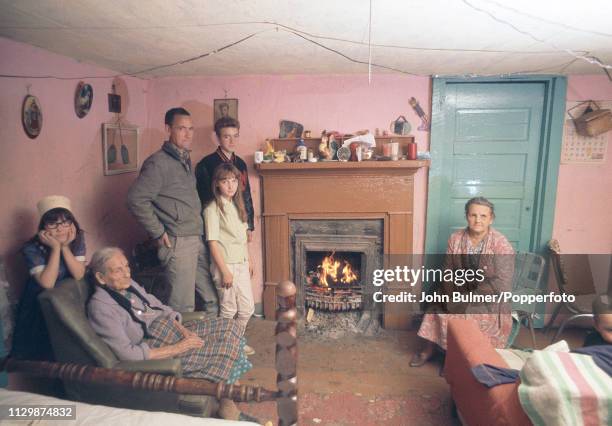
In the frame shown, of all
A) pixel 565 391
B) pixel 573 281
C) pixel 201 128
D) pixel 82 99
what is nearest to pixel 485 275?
pixel 573 281

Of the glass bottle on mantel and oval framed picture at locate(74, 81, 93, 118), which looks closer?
oval framed picture at locate(74, 81, 93, 118)

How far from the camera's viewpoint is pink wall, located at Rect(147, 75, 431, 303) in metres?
3.35

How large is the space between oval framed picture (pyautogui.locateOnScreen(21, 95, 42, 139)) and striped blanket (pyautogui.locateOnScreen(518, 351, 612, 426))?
2669 millimetres

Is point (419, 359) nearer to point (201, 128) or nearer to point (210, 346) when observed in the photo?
point (210, 346)

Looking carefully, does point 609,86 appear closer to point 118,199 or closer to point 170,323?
point 170,323

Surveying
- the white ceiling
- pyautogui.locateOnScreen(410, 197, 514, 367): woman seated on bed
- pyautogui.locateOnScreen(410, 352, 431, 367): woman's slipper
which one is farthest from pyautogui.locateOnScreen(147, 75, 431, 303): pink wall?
pyautogui.locateOnScreen(410, 352, 431, 367): woman's slipper

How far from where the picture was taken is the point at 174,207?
8.64 feet

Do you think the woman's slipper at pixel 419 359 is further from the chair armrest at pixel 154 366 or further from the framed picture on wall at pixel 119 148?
the framed picture on wall at pixel 119 148

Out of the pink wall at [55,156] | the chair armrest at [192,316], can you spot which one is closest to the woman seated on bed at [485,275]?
the chair armrest at [192,316]

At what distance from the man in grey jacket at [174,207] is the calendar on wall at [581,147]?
3.01 meters

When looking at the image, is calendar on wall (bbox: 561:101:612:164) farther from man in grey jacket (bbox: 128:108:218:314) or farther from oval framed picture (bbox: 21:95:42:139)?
oval framed picture (bbox: 21:95:42:139)

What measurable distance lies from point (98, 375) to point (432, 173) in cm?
281

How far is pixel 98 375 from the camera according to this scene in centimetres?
161

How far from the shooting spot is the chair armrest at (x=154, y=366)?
5.98 feet
